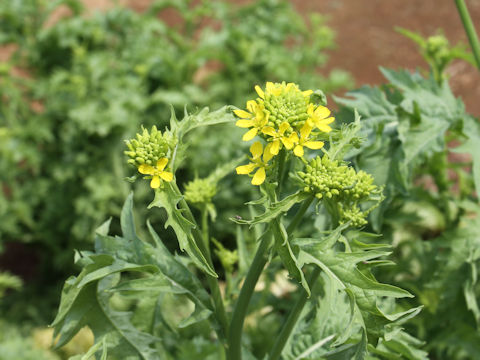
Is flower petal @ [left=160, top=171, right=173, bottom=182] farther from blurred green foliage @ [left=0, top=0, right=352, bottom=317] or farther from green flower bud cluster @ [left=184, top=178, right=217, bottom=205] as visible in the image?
blurred green foliage @ [left=0, top=0, right=352, bottom=317]

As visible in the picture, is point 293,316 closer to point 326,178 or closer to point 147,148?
point 326,178

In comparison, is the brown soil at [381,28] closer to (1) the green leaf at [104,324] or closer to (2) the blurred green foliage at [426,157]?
(2) the blurred green foliage at [426,157]

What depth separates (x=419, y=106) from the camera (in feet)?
6.08

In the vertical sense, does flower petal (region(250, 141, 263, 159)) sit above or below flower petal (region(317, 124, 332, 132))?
below

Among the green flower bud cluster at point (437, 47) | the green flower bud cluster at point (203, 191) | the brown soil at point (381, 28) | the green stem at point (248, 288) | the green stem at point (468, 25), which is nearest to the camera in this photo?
the green stem at point (248, 288)

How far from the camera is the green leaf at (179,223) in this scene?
1.09m

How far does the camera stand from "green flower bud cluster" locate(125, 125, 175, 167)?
112 cm

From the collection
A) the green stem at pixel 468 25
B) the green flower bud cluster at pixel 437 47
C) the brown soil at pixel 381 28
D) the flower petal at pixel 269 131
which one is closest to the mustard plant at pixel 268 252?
the flower petal at pixel 269 131

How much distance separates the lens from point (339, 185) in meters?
1.13

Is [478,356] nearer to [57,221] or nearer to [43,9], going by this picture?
[57,221]

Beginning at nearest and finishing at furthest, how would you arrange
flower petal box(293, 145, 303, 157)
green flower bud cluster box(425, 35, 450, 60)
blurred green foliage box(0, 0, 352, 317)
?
flower petal box(293, 145, 303, 157) < green flower bud cluster box(425, 35, 450, 60) < blurred green foliage box(0, 0, 352, 317)

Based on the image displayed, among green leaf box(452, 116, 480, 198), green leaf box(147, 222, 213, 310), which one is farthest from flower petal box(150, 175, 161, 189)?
green leaf box(452, 116, 480, 198)

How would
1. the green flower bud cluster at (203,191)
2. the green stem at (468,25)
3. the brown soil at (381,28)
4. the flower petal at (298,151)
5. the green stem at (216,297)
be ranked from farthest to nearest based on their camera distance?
the brown soil at (381,28), the green stem at (468,25), the green flower bud cluster at (203,191), the green stem at (216,297), the flower petal at (298,151)

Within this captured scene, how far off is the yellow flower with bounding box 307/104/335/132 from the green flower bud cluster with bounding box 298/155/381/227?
69 millimetres
